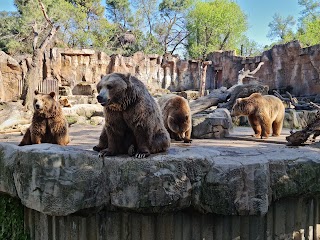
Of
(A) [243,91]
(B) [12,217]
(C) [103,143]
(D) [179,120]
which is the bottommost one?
(B) [12,217]

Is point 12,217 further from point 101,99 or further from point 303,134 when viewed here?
point 303,134

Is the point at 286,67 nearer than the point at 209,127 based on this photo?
No

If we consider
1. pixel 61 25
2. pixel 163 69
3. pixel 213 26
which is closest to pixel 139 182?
pixel 61 25

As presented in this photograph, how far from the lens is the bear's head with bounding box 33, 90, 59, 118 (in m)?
4.07

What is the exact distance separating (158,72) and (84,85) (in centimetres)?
780

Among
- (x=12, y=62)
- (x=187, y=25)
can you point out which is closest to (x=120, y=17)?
(x=187, y=25)

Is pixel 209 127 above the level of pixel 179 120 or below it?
below

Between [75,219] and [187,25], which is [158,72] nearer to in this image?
[187,25]

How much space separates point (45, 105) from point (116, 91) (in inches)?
52.2

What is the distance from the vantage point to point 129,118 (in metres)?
3.42

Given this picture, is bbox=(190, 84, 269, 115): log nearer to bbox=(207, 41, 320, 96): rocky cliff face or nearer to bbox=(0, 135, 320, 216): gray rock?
bbox=(0, 135, 320, 216): gray rock

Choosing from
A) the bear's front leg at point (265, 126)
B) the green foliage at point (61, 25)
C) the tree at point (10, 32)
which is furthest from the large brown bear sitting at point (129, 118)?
the tree at point (10, 32)

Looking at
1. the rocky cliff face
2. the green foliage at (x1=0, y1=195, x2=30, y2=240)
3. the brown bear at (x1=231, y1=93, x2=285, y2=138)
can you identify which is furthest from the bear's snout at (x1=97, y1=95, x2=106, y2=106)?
the rocky cliff face

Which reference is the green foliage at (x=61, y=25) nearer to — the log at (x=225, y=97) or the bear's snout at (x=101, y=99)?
the log at (x=225, y=97)
